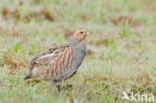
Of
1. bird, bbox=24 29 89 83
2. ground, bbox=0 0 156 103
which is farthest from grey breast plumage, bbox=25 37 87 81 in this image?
ground, bbox=0 0 156 103

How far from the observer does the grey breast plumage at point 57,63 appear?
17.3 feet

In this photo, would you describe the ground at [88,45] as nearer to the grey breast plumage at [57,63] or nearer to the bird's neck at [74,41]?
the grey breast plumage at [57,63]

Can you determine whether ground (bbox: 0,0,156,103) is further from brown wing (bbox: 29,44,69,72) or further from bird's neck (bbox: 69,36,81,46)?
bird's neck (bbox: 69,36,81,46)

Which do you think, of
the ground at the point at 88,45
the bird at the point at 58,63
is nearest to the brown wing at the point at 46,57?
the bird at the point at 58,63

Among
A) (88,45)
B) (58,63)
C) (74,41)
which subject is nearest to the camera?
(58,63)

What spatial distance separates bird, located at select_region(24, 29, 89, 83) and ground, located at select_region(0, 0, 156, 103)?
220 millimetres

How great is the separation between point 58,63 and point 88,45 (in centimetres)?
393

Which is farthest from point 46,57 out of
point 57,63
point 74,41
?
point 74,41

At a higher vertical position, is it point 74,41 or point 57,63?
point 74,41

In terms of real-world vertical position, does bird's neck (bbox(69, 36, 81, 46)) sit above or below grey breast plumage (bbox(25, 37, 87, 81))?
above

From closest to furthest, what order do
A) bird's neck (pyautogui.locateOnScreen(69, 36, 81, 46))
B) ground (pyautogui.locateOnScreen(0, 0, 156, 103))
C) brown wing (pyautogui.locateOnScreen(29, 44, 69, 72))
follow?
1. ground (pyautogui.locateOnScreen(0, 0, 156, 103))
2. brown wing (pyautogui.locateOnScreen(29, 44, 69, 72))
3. bird's neck (pyautogui.locateOnScreen(69, 36, 81, 46))

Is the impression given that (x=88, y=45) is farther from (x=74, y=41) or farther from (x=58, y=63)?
(x=58, y=63)

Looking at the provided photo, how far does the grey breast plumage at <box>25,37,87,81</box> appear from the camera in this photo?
17.3 ft

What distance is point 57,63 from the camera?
528cm
